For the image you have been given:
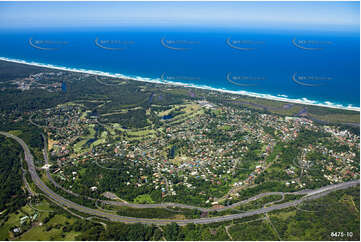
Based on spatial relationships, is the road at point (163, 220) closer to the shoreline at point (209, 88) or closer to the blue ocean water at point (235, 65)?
the blue ocean water at point (235, 65)

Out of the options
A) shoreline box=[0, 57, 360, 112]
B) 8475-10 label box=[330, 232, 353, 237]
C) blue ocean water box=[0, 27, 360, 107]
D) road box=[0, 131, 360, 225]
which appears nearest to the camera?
8475-10 label box=[330, 232, 353, 237]

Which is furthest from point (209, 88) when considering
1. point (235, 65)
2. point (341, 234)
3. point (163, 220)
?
point (341, 234)

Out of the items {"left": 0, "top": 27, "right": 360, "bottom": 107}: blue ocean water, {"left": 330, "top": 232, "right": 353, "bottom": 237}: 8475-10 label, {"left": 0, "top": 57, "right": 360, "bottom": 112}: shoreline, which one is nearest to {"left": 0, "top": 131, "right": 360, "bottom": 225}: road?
{"left": 330, "top": 232, "right": 353, "bottom": 237}: 8475-10 label

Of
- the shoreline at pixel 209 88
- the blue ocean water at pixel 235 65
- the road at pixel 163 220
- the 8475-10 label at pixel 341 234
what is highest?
the blue ocean water at pixel 235 65

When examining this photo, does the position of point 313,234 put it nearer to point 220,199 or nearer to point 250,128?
point 220,199

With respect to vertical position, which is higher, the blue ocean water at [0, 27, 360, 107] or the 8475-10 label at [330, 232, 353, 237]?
the blue ocean water at [0, 27, 360, 107]

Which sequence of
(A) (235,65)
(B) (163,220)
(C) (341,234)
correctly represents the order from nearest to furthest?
(C) (341,234)
(B) (163,220)
(A) (235,65)

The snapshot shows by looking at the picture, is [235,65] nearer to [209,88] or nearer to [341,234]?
[209,88]

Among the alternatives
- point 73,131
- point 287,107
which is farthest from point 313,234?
point 73,131

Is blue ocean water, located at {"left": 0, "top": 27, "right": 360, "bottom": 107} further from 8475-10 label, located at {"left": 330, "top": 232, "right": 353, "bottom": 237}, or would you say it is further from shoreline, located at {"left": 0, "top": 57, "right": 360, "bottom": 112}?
8475-10 label, located at {"left": 330, "top": 232, "right": 353, "bottom": 237}

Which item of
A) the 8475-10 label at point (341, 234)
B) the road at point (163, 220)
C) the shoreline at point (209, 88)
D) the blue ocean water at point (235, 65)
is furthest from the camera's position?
the blue ocean water at point (235, 65)

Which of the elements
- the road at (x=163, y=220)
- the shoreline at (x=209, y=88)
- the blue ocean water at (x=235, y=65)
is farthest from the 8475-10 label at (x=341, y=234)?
the shoreline at (x=209, y=88)
